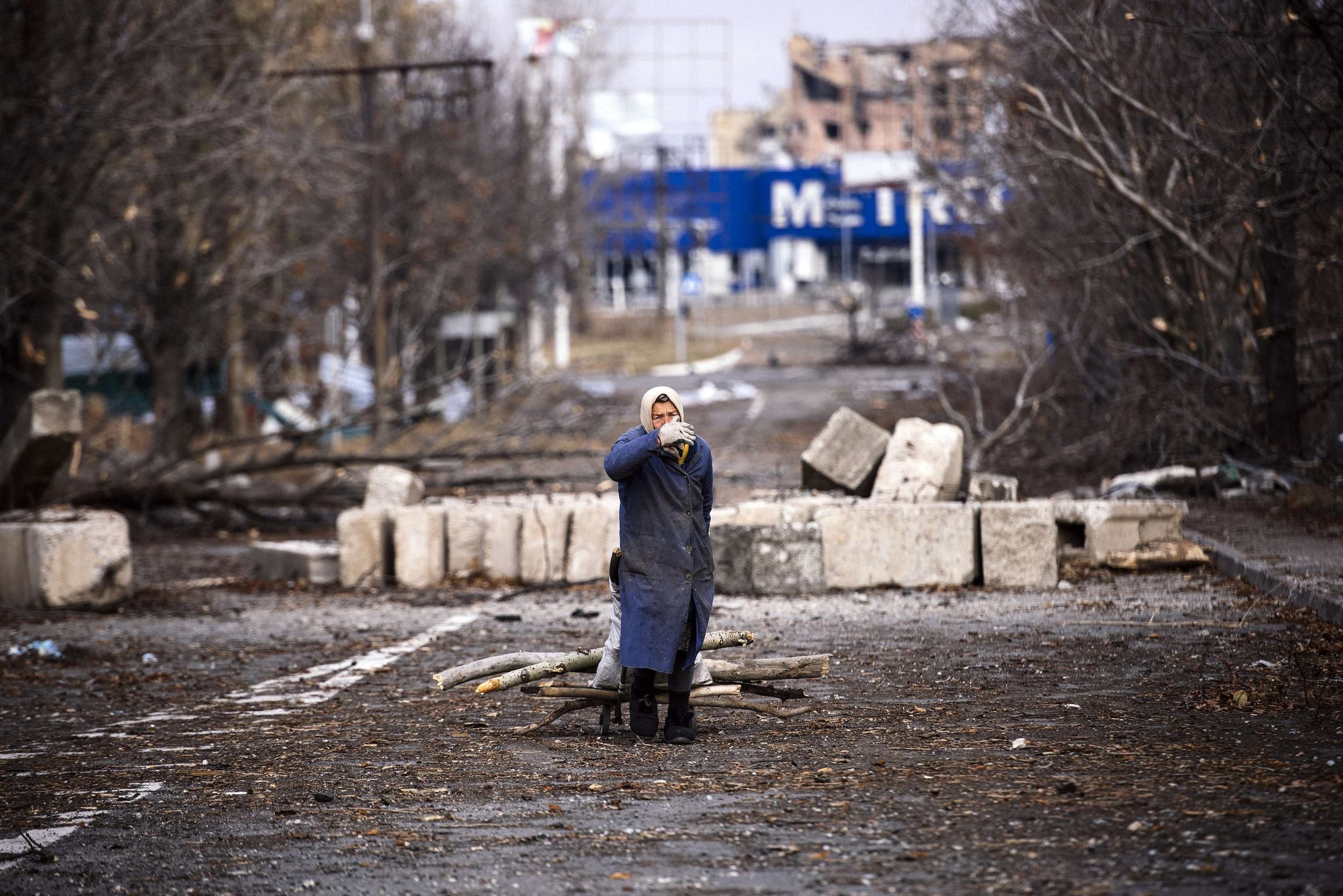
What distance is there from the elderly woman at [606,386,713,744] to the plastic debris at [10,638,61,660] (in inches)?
214

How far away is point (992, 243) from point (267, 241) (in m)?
13.5

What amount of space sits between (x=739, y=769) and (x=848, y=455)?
8.27 m

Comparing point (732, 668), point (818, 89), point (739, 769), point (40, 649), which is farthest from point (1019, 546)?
point (818, 89)

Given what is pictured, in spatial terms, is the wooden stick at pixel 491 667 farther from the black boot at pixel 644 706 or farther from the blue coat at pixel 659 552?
the blue coat at pixel 659 552

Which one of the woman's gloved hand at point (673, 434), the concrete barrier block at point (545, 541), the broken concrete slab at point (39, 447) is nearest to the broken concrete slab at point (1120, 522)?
the concrete barrier block at point (545, 541)

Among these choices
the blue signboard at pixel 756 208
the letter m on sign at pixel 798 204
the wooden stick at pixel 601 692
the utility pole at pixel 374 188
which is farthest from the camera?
the letter m on sign at pixel 798 204

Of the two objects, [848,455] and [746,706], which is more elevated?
[848,455]

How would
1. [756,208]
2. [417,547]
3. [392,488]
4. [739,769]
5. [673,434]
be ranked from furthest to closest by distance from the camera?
1. [756,208]
2. [392,488]
3. [417,547]
4. [673,434]
5. [739,769]

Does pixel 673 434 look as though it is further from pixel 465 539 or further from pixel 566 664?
pixel 465 539

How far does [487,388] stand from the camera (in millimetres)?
40812

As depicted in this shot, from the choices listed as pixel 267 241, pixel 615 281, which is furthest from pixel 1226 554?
pixel 615 281

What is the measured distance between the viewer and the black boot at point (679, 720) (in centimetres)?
767

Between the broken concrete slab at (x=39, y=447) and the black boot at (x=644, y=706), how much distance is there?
889 cm

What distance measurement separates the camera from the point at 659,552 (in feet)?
25.1
